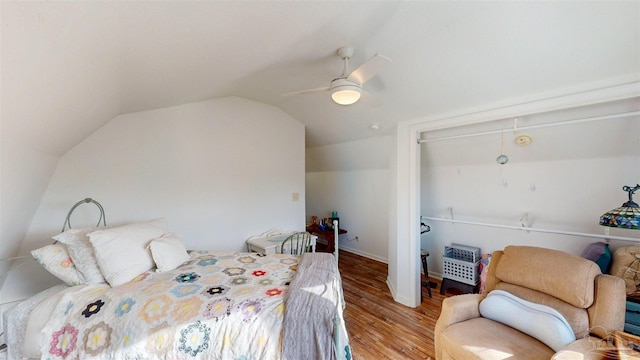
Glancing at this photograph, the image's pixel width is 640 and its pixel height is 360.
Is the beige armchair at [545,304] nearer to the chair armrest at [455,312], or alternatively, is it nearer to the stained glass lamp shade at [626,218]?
the chair armrest at [455,312]

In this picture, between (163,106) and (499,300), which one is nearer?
(499,300)

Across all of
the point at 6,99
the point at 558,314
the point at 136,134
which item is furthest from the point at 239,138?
the point at 558,314

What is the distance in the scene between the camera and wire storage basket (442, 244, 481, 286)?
9.61 ft

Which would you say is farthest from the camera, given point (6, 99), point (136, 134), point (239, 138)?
point (239, 138)

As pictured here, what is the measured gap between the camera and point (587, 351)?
1216 mm

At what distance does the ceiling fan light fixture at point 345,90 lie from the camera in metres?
1.76

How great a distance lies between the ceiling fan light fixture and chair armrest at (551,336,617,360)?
187cm

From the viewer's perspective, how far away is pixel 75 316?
141 centimetres

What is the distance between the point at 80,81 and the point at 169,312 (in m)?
1.45

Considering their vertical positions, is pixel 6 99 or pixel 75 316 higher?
pixel 6 99

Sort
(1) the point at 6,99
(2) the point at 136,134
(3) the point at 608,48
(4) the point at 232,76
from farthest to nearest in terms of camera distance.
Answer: (2) the point at 136,134 < (4) the point at 232,76 < (3) the point at 608,48 < (1) the point at 6,99

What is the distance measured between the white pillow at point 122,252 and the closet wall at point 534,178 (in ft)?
10.5

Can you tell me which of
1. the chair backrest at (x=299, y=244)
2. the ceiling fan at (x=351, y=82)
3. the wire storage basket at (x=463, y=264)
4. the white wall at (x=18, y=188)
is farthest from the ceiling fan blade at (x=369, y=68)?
the wire storage basket at (x=463, y=264)

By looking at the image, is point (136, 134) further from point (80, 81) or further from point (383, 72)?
point (383, 72)
